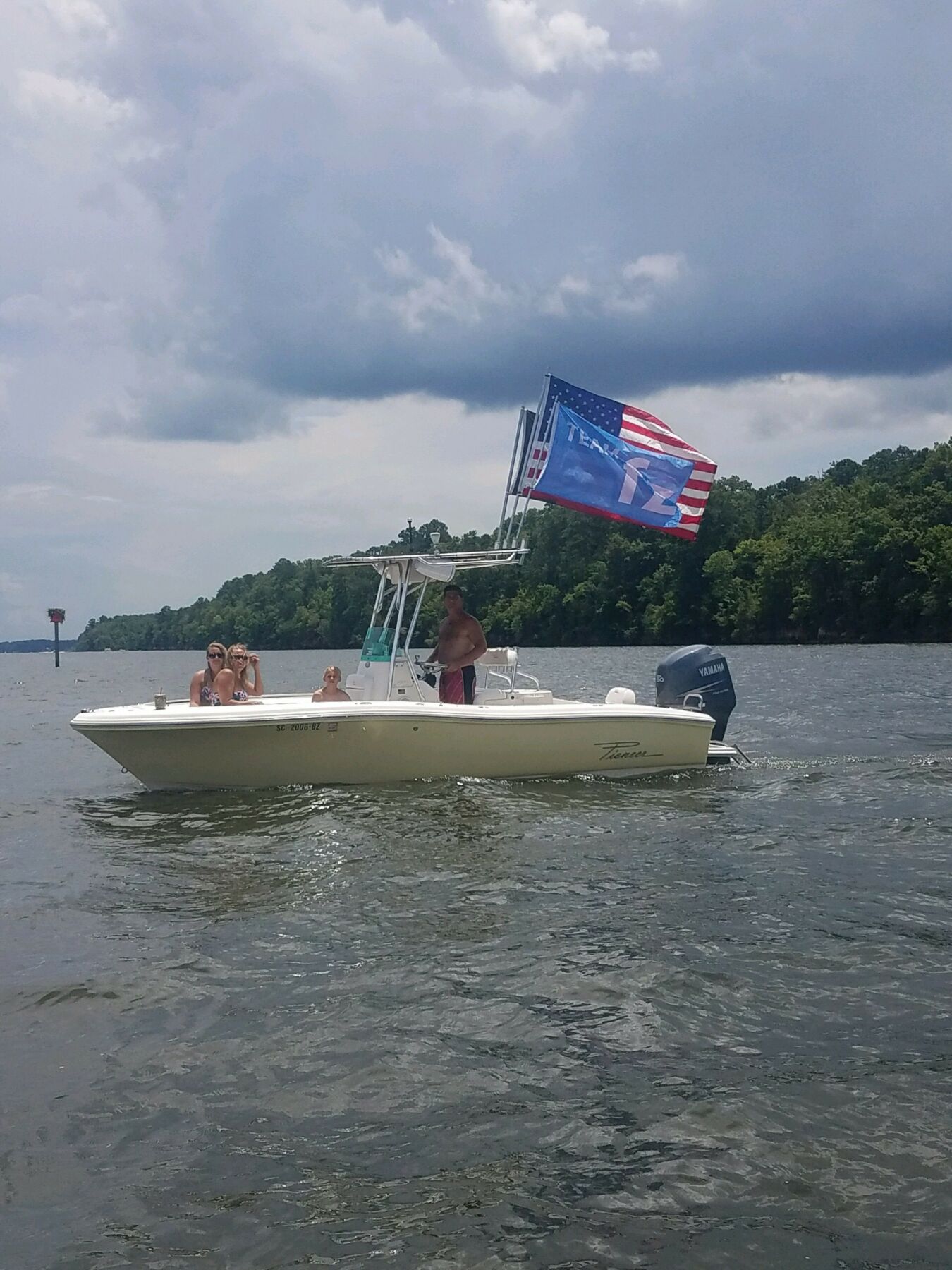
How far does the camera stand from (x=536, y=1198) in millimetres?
4180

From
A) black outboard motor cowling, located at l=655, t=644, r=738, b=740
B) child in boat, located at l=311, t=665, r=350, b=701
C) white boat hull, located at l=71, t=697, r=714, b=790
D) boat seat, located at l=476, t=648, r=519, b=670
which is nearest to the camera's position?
white boat hull, located at l=71, t=697, r=714, b=790

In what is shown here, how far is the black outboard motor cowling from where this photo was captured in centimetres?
1526

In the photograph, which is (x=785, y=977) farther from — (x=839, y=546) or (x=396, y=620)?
(x=839, y=546)

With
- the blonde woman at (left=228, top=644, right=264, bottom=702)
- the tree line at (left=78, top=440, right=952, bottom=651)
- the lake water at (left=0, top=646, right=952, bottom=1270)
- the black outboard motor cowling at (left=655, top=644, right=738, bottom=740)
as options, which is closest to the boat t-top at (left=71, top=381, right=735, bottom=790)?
the black outboard motor cowling at (left=655, top=644, right=738, bottom=740)

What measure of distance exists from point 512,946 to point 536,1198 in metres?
2.93

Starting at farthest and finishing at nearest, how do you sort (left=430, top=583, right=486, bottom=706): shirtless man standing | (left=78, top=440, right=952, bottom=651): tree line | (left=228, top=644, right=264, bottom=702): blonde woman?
(left=78, top=440, right=952, bottom=651): tree line
(left=430, top=583, right=486, bottom=706): shirtless man standing
(left=228, top=644, right=264, bottom=702): blonde woman

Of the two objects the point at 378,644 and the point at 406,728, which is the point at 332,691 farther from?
the point at 406,728

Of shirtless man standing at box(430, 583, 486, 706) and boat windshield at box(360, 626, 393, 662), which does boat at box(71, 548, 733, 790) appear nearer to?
boat windshield at box(360, 626, 393, 662)

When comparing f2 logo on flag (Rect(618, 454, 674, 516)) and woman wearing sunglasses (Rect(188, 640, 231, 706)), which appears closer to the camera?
woman wearing sunglasses (Rect(188, 640, 231, 706))

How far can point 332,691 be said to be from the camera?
1360 centimetres

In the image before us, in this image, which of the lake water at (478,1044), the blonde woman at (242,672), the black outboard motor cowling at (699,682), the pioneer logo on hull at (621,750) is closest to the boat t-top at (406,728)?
the pioneer logo on hull at (621,750)

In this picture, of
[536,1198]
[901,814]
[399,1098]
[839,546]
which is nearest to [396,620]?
[901,814]

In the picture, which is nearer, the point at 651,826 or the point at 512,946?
the point at 512,946

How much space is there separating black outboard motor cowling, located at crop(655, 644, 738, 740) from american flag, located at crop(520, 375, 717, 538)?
222 cm
